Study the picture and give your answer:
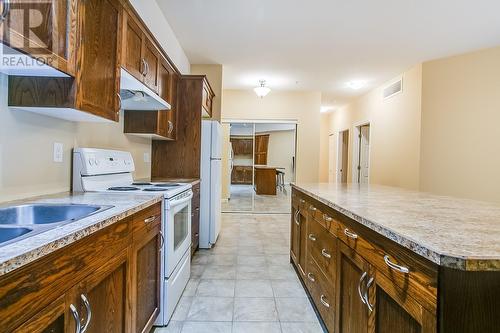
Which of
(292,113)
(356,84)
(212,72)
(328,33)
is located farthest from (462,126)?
(212,72)

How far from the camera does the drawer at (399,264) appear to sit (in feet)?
2.72

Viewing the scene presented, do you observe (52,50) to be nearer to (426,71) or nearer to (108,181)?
(108,181)

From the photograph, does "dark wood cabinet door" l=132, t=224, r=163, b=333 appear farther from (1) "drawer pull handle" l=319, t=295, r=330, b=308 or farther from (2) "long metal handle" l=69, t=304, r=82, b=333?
(1) "drawer pull handle" l=319, t=295, r=330, b=308

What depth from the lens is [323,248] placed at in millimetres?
1901

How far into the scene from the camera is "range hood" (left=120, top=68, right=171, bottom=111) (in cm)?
208

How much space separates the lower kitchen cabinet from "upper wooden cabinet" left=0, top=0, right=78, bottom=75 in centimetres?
75

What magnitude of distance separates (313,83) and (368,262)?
5.26m

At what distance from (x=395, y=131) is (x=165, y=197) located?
479cm

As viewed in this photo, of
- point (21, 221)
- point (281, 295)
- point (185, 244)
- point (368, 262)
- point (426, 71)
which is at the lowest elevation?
point (281, 295)

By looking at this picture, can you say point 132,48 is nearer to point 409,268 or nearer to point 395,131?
point 409,268

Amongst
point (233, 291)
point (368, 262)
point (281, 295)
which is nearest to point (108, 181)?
point (233, 291)

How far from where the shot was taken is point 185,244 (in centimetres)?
255

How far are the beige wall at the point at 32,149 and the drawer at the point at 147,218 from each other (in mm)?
599

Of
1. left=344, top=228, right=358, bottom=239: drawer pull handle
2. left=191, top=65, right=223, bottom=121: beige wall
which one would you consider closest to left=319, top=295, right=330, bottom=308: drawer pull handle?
left=344, top=228, right=358, bottom=239: drawer pull handle
